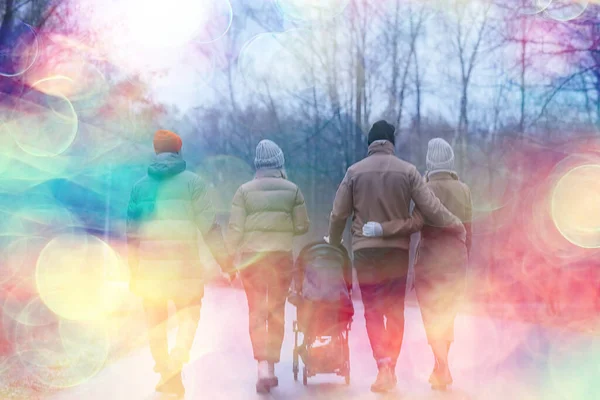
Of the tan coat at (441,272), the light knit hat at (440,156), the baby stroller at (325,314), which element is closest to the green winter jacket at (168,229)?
the baby stroller at (325,314)

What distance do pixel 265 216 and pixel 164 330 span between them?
4.51ft

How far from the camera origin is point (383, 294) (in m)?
6.67

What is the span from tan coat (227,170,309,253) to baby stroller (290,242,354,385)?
37cm

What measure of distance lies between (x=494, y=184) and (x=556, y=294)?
4.18 metres

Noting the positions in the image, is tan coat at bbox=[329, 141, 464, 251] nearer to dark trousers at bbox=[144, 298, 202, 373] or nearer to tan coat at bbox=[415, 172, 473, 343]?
tan coat at bbox=[415, 172, 473, 343]

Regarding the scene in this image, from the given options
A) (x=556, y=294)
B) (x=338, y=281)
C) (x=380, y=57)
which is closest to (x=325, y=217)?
(x=380, y=57)

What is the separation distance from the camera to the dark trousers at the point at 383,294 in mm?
6621

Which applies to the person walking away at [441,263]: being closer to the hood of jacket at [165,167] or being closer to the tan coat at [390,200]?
the tan coat at [390,200]

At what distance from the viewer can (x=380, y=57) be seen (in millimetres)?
17375

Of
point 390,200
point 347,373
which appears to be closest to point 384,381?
point 347,373

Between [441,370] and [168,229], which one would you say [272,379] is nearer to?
[441,370]

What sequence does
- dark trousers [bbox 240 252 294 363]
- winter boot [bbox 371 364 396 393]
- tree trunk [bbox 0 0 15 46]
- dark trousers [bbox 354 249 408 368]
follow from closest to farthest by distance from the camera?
1. winter boot [bbox 371 364 396 393]
2. dark trousers [bbox 354 249 408 368]
3. dark trousers [bbox 240 252 294 363]
4. tree trunk [bbox 0 0 15 46]

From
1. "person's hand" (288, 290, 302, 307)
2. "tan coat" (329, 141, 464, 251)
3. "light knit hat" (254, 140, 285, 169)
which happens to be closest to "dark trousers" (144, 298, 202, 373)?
"person's hand" (288, 290, 302, 307)

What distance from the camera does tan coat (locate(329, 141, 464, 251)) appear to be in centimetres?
663
